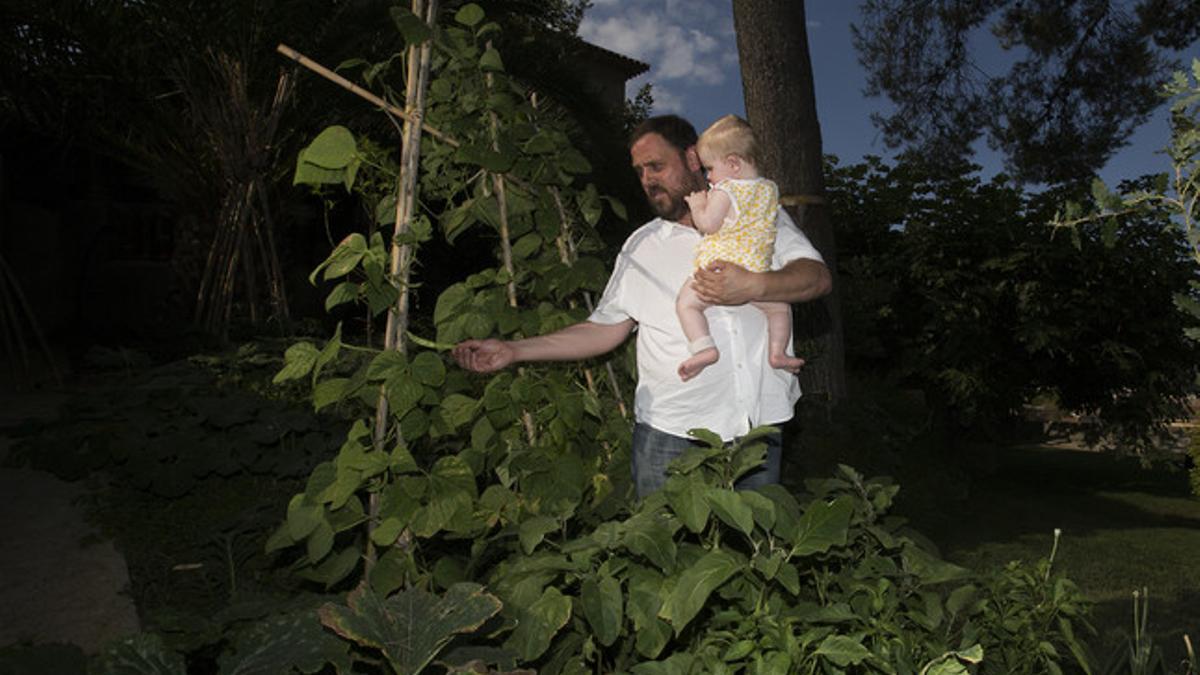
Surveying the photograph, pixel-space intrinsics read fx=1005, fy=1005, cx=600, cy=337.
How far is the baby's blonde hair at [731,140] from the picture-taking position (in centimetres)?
230

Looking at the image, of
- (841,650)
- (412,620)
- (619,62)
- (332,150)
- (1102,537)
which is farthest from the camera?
(619,62)

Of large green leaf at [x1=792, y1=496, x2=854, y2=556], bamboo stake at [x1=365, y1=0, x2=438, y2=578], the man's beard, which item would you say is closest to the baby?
the man's beard

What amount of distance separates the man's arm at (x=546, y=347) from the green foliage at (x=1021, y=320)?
7639mm

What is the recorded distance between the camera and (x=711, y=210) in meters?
2.27

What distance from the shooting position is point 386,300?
262 centimetres

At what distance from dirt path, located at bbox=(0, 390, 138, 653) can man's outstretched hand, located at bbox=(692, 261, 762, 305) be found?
1.95 meters

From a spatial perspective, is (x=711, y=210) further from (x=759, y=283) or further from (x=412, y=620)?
(x=412, y=620)

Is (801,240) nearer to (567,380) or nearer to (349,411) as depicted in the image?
(567,380)

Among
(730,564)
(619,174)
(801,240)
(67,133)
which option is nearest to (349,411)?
(801,240)

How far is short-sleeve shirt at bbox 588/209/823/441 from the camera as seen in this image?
2.36 m

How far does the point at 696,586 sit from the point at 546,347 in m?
1.04

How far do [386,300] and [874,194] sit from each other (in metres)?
10.1

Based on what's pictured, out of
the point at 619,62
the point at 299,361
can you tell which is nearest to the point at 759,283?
the point at 299,361

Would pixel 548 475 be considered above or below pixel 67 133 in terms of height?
below
